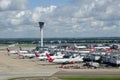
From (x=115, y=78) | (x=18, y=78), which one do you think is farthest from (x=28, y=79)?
(x=115, y=78)

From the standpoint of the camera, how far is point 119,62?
111625mm

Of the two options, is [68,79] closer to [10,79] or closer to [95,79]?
[95,79]

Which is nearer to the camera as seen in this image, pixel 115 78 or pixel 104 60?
pixel 115 78

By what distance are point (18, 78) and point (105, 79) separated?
66.6ft

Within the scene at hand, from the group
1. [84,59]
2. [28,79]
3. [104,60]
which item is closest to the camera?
[28,79]

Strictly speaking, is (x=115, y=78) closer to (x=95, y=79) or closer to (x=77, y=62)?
(x=95, y=79)

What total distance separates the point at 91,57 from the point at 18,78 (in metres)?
53.8

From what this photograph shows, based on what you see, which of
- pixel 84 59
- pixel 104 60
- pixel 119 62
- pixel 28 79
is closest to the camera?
pixel 28 79

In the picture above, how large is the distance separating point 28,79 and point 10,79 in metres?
5.01

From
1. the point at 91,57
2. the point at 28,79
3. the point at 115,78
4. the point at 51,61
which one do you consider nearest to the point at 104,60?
the point at 91,57

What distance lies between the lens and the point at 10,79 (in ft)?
269

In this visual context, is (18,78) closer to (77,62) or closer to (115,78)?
(115,78)

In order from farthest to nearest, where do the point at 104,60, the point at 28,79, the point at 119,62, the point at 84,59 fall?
1. the point at 84,59
2. the point at 104,60
3. the point at 119,62
4. the point at 28,79

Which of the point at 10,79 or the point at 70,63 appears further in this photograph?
the point at 70,63
